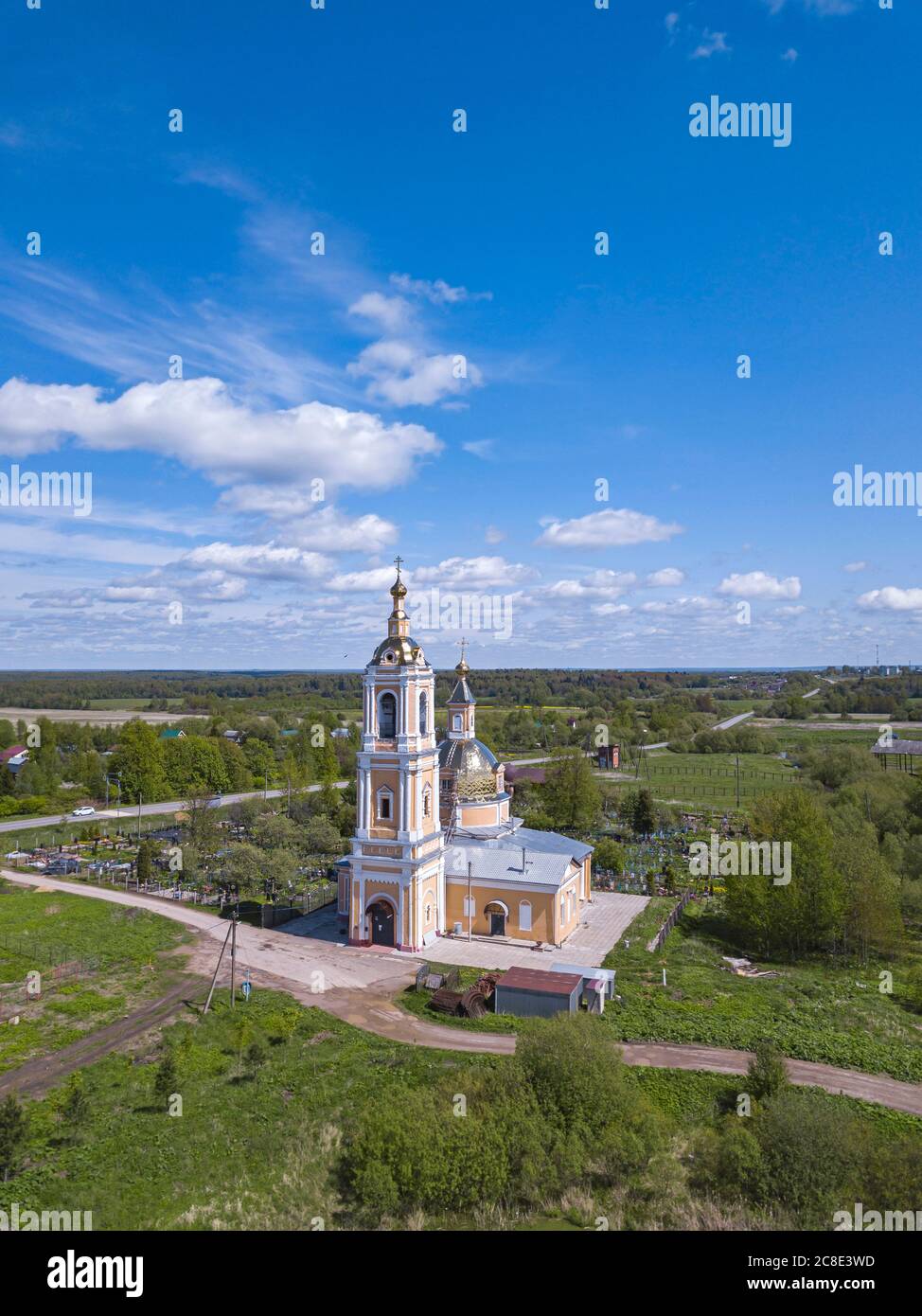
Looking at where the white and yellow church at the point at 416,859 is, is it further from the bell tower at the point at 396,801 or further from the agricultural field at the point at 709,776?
the agricultural field at the point at 709,776

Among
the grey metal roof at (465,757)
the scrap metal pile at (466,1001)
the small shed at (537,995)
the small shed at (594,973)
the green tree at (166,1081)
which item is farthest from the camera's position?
the grey metal roof at (465,757)

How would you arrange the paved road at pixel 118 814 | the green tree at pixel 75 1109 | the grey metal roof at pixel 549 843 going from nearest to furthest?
the green tree at pixel 75 1109 → the grey metal roof at pixel 549 843 → the paved road at pixel 118 814

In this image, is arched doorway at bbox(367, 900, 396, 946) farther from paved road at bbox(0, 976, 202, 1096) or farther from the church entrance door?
paved road at bbox(0, 976, 202, 1096)

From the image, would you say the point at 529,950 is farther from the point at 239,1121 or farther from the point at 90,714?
the point at 90,714

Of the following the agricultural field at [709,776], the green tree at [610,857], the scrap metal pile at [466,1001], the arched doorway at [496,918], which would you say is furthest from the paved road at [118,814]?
the agricultural field at [709,776]

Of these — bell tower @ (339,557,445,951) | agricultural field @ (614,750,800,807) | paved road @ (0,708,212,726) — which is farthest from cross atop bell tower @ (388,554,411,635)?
paved road @ (0,708,212,726)

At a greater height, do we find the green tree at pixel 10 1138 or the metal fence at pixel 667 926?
Result: the green tree at pixel 10 1138

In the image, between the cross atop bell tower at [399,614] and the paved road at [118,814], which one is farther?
the paved road at [118,814]
